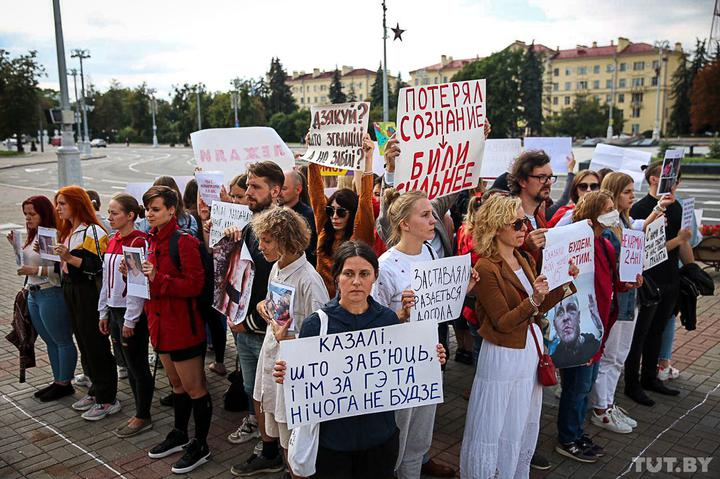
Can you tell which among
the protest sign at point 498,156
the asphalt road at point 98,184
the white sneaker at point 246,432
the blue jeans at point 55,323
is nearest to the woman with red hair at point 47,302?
the blue jeans at point 55,323

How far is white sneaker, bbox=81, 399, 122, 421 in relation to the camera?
545cm

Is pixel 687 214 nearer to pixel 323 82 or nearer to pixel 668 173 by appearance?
pixel 668 173

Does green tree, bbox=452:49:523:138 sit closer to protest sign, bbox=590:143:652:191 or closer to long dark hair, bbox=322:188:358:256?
protest sign, bbox=590:143:652:191

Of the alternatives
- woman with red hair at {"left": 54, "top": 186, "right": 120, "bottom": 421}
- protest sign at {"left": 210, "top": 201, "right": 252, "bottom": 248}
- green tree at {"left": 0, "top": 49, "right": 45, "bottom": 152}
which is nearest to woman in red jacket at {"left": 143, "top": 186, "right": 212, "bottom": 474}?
protest sign at {"left": 210, "top": 201, "right": 252, "bottom": 248}

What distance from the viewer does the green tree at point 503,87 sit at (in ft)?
260

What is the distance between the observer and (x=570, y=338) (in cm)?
433

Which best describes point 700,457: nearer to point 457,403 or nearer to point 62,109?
point 457,403

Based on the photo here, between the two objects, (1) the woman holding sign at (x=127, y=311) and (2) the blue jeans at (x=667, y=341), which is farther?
(2) the blue jeans at (x=667, y=341)

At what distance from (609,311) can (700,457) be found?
51.2 inches

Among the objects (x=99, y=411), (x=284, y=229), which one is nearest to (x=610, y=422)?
(x=284, y=229)

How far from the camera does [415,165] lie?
16.4ft

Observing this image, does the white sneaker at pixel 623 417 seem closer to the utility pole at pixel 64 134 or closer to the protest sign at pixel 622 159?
the protest sign at pixel 622 159

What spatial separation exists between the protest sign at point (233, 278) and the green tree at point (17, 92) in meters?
52.2

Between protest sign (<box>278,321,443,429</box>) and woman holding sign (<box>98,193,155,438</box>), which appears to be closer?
protest sign (<box>278,321,443,429</box>)
